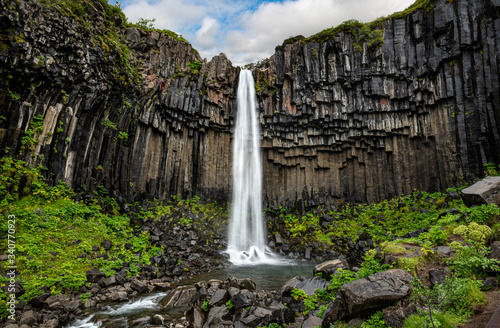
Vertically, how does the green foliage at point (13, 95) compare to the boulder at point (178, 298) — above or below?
above

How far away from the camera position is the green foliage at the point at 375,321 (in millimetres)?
4173

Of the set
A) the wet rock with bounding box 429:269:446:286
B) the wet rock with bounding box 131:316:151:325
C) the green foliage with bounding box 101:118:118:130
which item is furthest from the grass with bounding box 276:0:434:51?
the wet rock with bounding box 131:316:151:325

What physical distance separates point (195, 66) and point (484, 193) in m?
22.7

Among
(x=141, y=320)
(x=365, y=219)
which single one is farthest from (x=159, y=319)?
(x=365, y=219)

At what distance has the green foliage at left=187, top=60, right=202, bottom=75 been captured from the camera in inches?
917

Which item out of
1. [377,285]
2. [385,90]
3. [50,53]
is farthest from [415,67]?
[50,53]

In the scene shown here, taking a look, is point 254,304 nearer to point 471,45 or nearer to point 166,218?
point 166,218

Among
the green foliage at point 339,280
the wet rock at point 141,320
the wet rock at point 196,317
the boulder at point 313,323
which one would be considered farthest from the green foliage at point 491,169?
the wet rock at point 141,320

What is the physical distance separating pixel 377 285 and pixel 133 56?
22748 mm

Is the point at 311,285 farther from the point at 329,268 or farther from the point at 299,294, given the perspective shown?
the point at 329,268

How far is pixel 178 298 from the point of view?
9.41 meters

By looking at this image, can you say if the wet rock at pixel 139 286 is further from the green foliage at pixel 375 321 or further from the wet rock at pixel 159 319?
the green foliage at pixel 375 321

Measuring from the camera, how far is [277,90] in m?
25.4

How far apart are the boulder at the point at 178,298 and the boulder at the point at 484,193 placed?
35.7 feet
